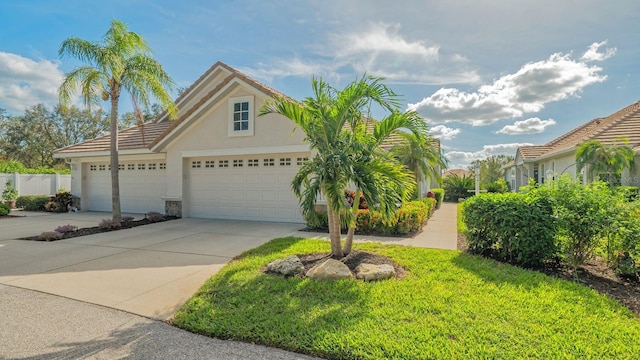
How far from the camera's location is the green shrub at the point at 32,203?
671 inches

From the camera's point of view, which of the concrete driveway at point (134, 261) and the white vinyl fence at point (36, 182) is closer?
the concrete driveway at point (134, 261)

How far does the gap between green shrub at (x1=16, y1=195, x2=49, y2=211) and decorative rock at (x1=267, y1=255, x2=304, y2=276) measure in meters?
17.7

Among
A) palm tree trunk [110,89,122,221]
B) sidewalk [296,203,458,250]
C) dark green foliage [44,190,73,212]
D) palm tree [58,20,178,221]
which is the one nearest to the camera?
sidewalk [296,203,458,250]

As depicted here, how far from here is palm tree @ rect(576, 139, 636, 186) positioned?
11.3m

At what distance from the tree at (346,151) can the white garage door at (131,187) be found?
419 inches

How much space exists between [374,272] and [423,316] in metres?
1.43

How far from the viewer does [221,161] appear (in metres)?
12.8

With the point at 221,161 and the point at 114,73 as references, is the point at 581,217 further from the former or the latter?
the point at 114,73

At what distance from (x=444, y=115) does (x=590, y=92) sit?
10.7 metres

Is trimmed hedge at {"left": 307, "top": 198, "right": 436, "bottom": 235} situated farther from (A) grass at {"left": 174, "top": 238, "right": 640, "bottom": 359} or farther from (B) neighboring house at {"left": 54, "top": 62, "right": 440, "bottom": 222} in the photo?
(A) grass at {"left": 174, "top": 238, "right": 640, "bottom": 359}

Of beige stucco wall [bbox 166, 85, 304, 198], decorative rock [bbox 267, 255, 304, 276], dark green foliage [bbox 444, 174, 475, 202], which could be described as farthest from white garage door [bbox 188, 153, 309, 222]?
dark green foliage [bbox 444, 174, 475, 202]

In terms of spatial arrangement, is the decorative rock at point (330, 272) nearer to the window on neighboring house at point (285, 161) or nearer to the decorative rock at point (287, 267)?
the decorative rock at point (287, 267)

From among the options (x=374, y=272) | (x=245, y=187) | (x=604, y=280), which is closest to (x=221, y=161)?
(x=245, y=187)

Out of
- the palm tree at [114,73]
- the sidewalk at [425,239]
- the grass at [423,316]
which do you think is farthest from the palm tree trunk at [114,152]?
the grass at [423,316]
